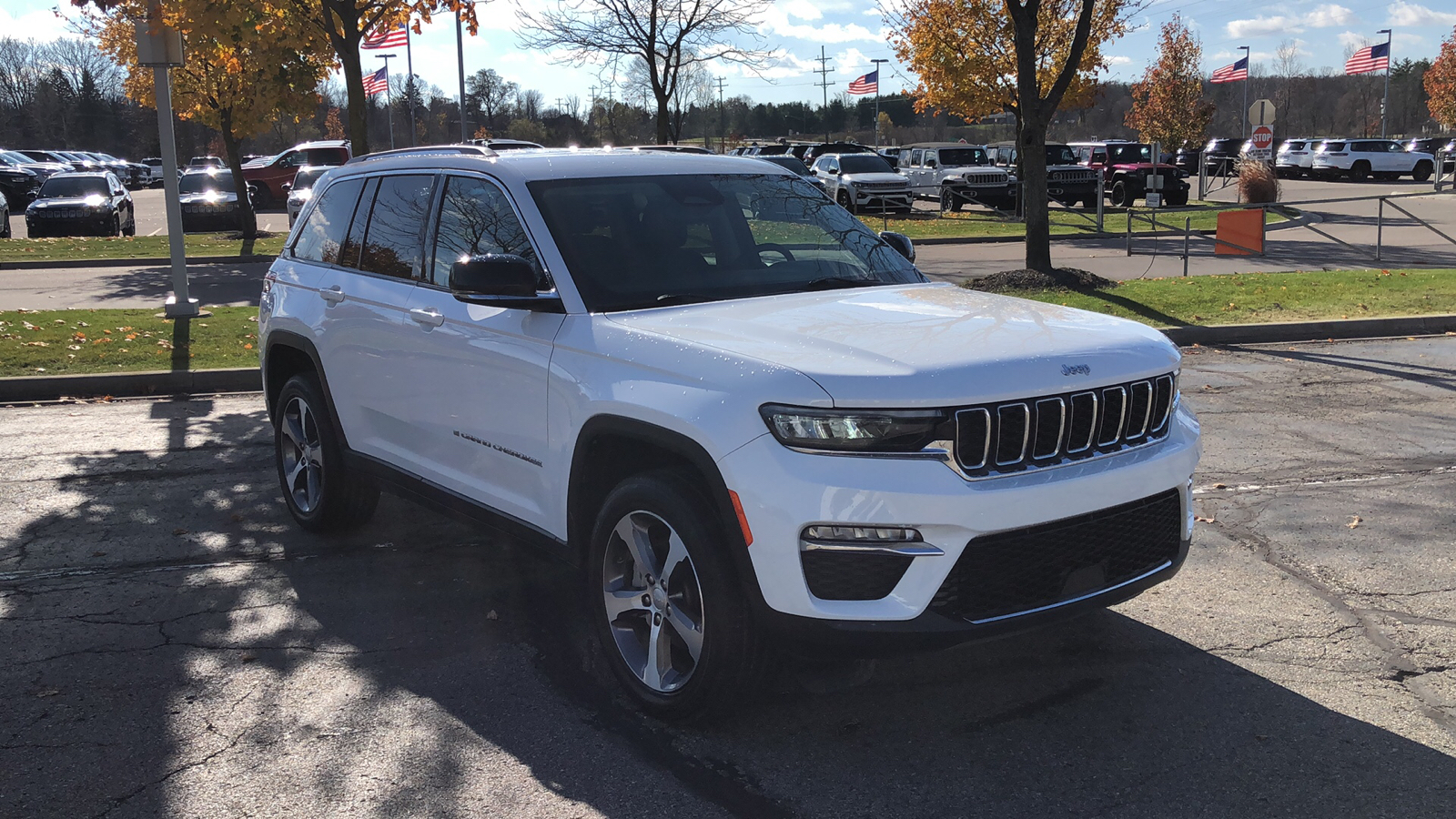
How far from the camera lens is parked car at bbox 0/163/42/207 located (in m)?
42.7

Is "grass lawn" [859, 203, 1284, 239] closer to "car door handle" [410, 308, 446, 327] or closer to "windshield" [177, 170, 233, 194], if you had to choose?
"windshield" [177, 170, 233, 194]

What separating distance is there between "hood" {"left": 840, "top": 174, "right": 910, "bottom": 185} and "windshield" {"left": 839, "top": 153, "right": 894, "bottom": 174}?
0.48 meters

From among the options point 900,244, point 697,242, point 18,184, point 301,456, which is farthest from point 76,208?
point 697,242

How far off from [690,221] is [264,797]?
8.39ft

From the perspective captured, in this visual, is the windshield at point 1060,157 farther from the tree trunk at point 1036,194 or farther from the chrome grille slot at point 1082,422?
the chrome grille slot at point 1082,422

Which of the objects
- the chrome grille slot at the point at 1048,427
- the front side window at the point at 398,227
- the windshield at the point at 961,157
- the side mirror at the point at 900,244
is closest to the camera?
the chrome grille slot at the point at 1048,427

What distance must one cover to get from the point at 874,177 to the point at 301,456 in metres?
27.4

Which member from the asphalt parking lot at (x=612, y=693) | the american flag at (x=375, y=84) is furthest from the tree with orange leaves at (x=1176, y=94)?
the asphalt parking lot at (x=612, y=693)

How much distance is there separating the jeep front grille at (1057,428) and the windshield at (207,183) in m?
28.6

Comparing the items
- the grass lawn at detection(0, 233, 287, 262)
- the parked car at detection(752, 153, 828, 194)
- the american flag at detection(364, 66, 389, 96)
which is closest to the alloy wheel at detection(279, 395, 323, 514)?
the parked car at detection(752, 153, 828, 194)

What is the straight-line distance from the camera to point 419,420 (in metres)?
5.06

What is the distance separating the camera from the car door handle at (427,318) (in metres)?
4.84

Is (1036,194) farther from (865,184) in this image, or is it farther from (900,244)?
(865,184)

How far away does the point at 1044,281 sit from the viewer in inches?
584
